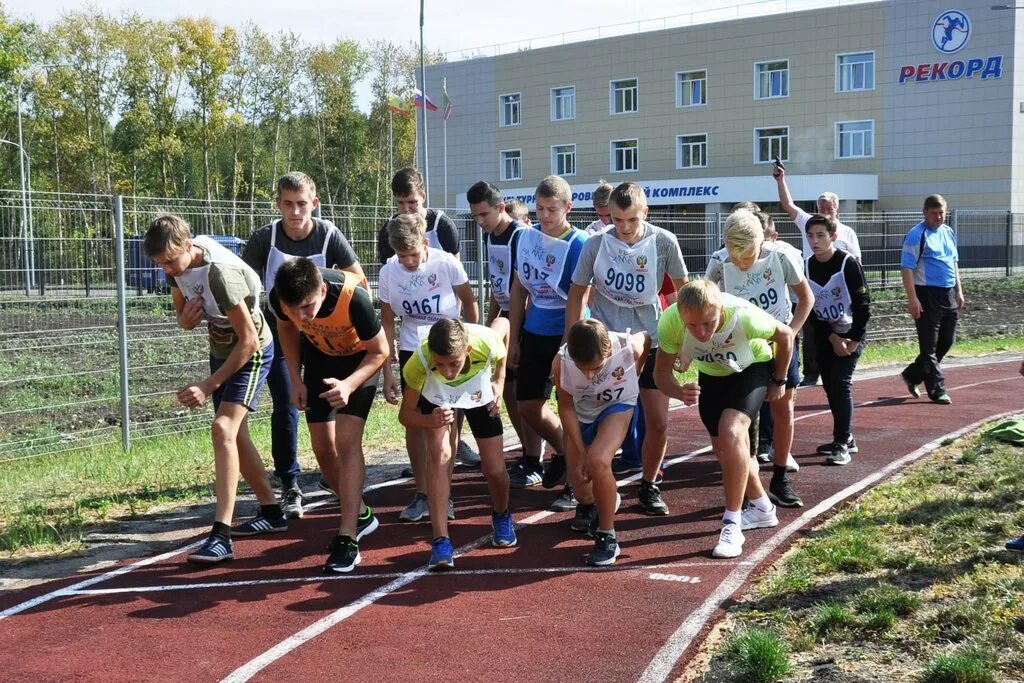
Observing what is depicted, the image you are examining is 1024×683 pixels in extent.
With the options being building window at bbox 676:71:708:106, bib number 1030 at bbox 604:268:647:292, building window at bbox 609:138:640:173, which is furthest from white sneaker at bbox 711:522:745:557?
building window at bbox 609:138:640:173

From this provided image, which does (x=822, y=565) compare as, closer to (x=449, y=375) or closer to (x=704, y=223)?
(x=449, y=375)

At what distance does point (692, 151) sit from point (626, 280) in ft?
166

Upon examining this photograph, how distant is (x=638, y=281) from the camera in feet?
22.5

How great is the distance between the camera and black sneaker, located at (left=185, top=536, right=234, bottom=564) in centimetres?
607

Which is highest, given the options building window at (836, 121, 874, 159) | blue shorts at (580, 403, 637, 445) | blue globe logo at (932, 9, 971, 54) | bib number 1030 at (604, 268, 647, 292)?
blue globe logo at (932, 9, 971, 54)

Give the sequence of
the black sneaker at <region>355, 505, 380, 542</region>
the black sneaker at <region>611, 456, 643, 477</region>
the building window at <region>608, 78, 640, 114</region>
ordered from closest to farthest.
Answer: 1. the black sneaker at <region>355, 505, 380, 542</region>
2. the black sneaker at <region>611, 456, 643, 477</region>
3. the building window at <region>608, 78, 640, 114</region>

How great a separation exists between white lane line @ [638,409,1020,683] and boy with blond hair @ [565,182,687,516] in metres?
0.94

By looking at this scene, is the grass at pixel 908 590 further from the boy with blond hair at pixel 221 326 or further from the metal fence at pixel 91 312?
the metal fence at pixel 91 312

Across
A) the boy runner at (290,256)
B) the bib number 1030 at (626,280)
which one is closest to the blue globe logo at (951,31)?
the bib number 1030 at (626,280)

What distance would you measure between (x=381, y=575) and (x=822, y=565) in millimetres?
2384

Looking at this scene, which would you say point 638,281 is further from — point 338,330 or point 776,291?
point 338,330

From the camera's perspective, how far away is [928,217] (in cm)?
1128

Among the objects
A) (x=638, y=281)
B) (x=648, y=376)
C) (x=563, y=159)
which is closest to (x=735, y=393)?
(x=648, y=376)

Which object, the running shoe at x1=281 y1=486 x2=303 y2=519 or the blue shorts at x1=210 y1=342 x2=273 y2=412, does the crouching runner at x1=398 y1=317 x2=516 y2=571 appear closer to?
the blue shorts at x1=210 y1=342 x2=273 y2=412
